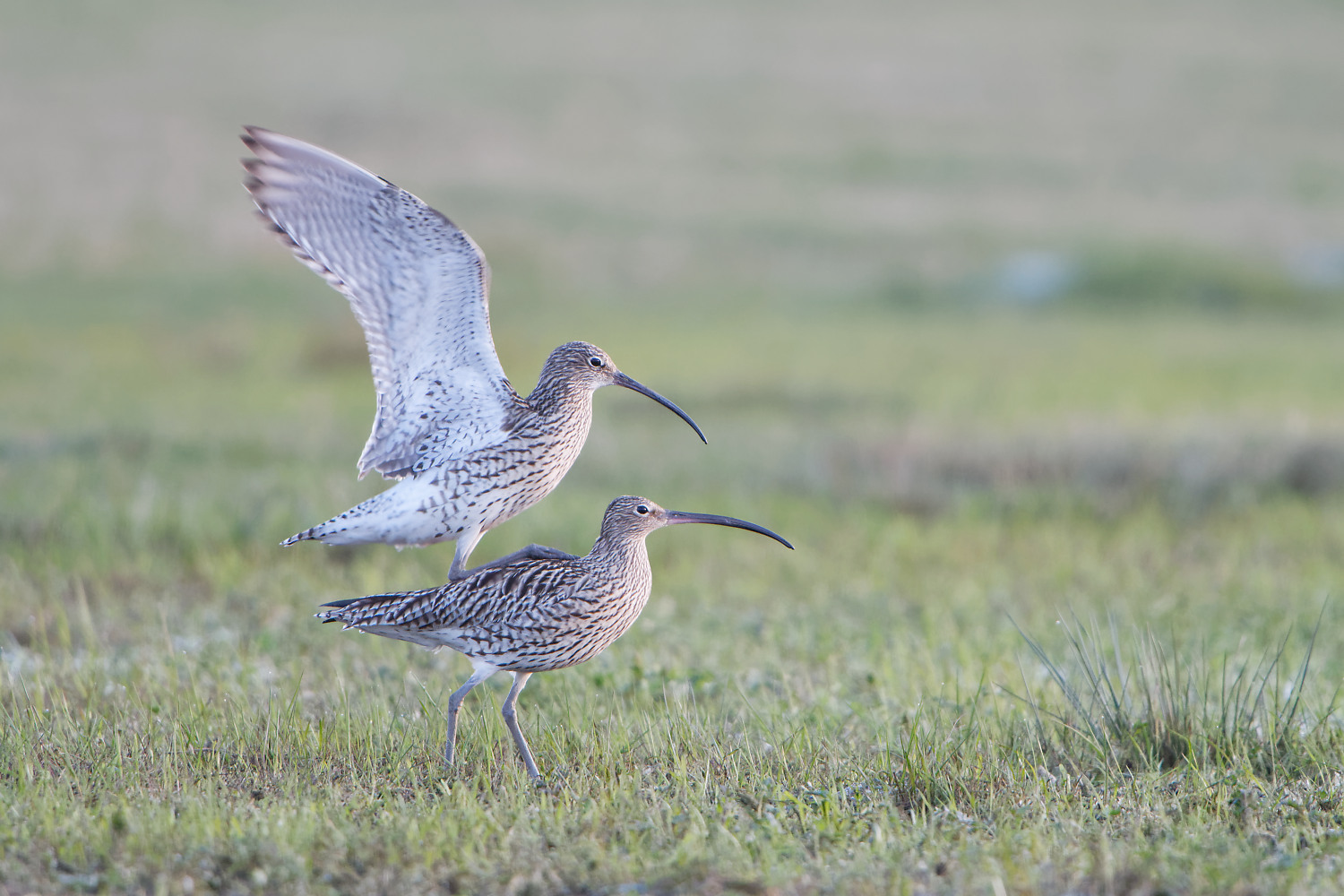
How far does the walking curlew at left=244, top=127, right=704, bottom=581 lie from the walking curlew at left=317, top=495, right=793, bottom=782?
0.28m

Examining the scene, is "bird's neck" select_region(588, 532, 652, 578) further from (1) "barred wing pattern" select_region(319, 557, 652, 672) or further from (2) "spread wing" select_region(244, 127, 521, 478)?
(2) "spread wing" select_region(244, 127, 521, 478)

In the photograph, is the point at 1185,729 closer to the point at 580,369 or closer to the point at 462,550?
the point at 580,369

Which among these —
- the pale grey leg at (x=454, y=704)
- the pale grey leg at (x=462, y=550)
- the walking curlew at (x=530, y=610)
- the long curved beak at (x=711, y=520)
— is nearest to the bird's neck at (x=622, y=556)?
the walking curlew at (x=530, y=610)

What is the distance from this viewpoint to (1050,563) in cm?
1002

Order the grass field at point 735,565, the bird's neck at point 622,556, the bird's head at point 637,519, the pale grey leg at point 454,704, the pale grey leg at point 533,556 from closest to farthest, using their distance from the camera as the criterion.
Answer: the grass field at point 735,565 → the pale grey leg at point 454,704 → the bird's neck at point 622,556 → the bird's head at point 637,519 → the pale grey leg at point 533,556

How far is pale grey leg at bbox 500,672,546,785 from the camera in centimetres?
528

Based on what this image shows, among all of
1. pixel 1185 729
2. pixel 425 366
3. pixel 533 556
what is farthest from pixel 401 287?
pixel 1185 729

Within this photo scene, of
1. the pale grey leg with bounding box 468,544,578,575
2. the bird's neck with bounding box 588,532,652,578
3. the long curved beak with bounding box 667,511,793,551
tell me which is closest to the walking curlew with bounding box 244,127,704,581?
the pale grey leg with bounding box 468,544,578,575

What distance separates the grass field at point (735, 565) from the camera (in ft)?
15.0

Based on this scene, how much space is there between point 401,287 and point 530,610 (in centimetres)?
144

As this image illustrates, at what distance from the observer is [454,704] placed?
5.46 m

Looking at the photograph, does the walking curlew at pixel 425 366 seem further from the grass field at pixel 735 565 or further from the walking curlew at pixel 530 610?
the grass field at pixel 735 565

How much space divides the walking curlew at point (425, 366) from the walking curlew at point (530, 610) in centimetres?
28

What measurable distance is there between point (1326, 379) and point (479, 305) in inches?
634
